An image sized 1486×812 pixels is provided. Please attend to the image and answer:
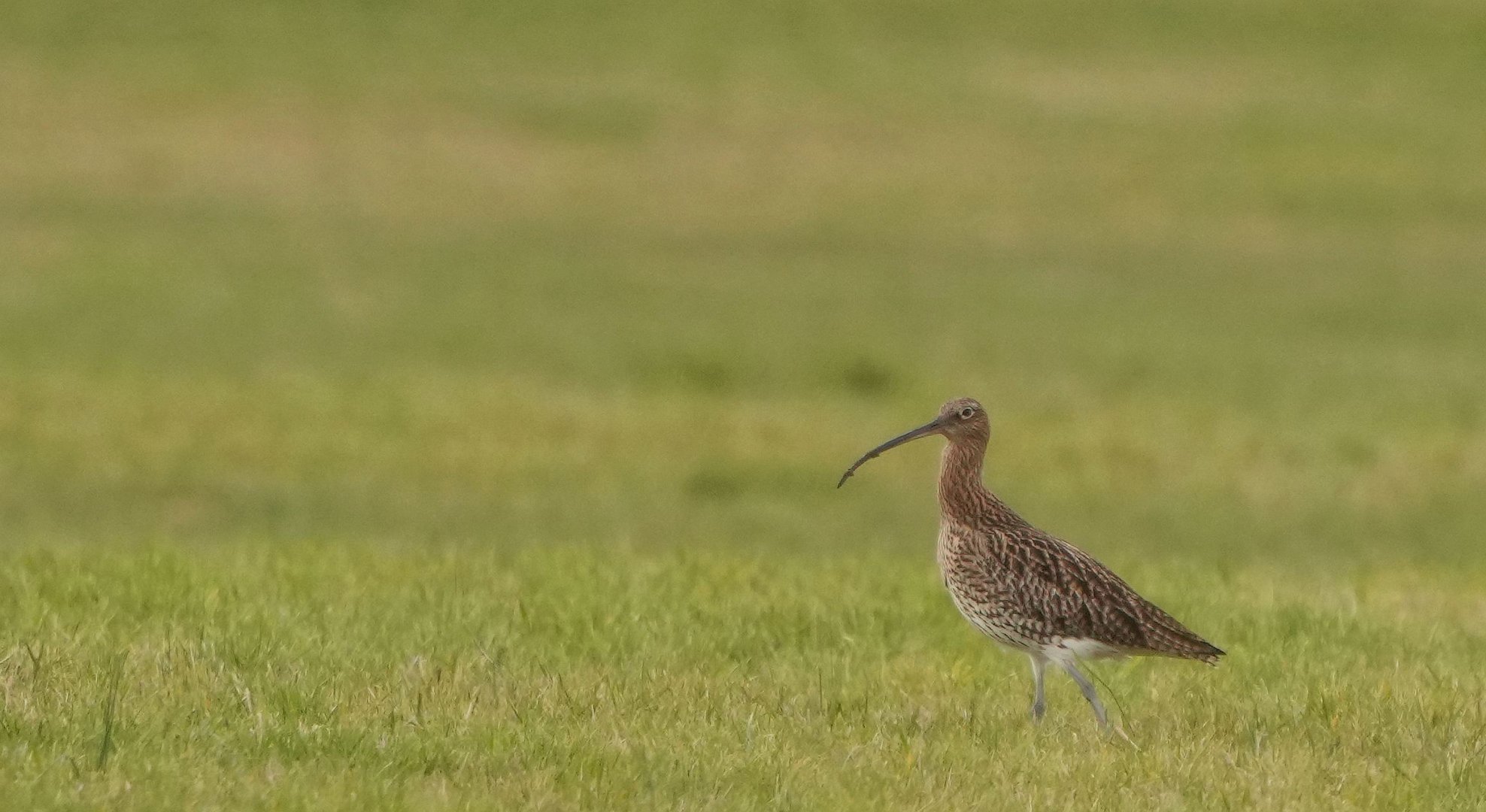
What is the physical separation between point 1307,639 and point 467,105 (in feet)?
111

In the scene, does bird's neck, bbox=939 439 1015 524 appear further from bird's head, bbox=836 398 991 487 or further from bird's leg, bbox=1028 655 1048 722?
bird's leg, bbox=1028 655 1048 722

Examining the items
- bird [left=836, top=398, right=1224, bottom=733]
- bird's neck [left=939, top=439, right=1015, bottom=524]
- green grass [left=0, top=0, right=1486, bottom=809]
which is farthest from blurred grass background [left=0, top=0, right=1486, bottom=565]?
→ bird [left=836, top=398, right=1224, bottom=733]

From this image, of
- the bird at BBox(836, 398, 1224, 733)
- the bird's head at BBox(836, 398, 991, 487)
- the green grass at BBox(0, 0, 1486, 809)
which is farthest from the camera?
the bird's head at BBox(836, 398, 991, 487)

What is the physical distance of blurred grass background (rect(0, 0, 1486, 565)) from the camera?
67.9 feet

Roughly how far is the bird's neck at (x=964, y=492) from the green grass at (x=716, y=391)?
0.71m

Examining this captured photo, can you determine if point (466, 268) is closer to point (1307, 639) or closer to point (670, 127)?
point (670, 127)

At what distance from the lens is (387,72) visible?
4478 cm

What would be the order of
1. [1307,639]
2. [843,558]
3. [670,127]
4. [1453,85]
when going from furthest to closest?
[1453,85], [670,127], [843,558], [1307,639]

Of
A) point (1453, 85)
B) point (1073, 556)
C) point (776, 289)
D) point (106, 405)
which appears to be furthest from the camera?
point (1453, 85)

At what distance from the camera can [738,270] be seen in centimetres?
3341

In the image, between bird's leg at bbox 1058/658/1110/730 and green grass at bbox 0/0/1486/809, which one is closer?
green grass at bbox 0/0/1486/809

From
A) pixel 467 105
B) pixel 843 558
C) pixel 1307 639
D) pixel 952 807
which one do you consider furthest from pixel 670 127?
pixel 952 807

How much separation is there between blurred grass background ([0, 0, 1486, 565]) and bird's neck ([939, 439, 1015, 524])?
7.68 metres

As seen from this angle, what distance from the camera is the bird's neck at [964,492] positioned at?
935 cm
